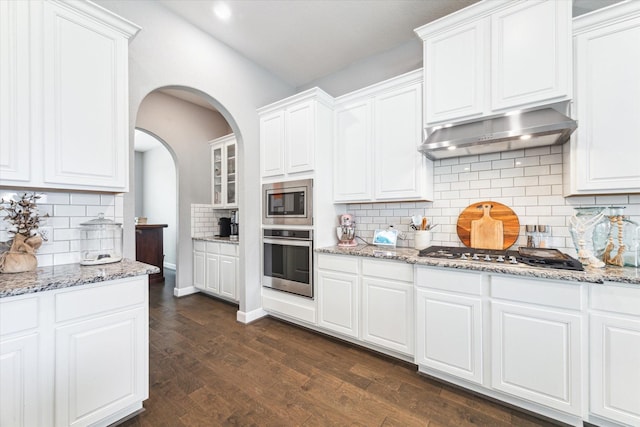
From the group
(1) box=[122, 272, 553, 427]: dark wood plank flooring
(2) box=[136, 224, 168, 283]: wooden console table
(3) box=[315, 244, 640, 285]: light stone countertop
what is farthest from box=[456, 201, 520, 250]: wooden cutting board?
(2) box=[136, 224, 168, 283]: wooden console table

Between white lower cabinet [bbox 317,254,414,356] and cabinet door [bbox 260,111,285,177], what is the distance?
120cm

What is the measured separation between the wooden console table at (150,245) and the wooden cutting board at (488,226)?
5002 millimetres

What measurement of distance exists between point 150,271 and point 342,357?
172cm

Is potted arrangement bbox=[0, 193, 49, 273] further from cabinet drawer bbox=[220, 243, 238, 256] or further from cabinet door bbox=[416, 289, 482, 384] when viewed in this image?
cabinet door bbox=[416, 289, 482, 384]

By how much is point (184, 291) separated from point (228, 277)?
3.36ft

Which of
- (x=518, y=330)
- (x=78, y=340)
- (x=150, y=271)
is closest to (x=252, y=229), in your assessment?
(x=150, y=271)

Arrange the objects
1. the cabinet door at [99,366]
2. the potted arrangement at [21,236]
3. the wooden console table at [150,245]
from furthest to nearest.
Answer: the wooden console table at [150,245], the potted arrangement at [21,236], the cabinet door at [99,366]

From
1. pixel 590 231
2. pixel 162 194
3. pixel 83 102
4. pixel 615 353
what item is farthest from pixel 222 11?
pixel 162 194

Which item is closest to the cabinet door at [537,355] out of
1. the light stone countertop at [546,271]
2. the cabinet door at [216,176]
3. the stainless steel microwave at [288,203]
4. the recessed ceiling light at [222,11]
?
the light stone countertop at [546,271]

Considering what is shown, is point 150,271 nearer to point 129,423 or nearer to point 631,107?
point 129,423

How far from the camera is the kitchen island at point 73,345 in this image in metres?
1.21

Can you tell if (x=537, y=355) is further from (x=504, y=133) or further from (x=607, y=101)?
(x=607, y=101)

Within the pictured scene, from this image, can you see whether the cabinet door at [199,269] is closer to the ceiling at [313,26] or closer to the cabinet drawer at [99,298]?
the cabinet drawer at [99,298]

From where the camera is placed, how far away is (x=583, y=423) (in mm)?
1562
